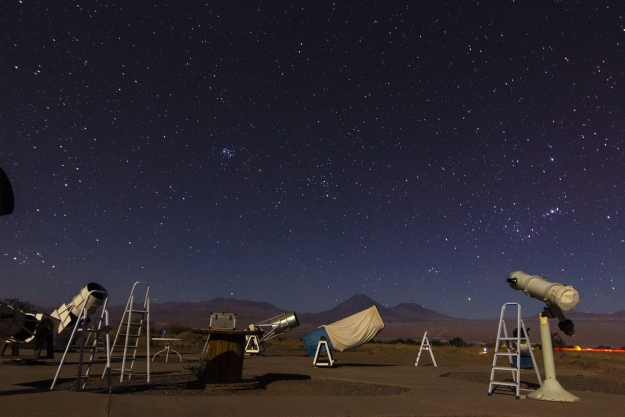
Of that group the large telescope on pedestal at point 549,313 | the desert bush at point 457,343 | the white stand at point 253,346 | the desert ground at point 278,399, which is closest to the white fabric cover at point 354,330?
the white stand at point 253,346

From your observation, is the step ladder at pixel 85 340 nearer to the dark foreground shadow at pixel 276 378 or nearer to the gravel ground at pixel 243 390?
the gravel ground at pixel 243 390

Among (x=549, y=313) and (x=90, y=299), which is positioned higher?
(x=90, y=299)

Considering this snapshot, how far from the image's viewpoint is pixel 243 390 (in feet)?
29.4

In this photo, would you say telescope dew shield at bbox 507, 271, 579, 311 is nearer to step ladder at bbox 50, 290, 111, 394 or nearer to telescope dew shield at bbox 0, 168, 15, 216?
step ladder at bbox 50, 290, 111, 394

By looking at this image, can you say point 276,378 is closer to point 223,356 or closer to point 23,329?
point 223,356

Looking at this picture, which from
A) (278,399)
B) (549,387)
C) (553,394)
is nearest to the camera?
(278,399)

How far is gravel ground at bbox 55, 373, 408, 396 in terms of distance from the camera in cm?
819

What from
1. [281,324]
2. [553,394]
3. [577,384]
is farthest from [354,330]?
[553,394]

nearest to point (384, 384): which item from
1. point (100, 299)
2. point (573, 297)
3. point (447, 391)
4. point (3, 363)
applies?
point (447, 391)

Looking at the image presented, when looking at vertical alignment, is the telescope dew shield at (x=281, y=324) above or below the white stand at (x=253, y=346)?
above

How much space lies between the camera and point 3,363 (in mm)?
13312

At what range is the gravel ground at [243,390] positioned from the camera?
8188 millimetres

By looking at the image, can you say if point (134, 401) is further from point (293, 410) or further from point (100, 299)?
point (100, 299)

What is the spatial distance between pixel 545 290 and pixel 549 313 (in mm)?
492
